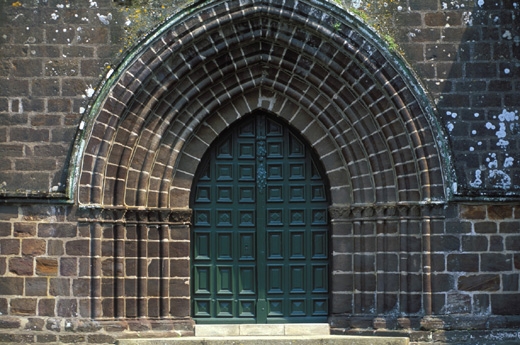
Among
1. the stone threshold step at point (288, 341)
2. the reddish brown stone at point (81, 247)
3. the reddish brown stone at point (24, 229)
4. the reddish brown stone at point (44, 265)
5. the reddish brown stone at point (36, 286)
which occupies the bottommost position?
the stone threshold step at point (288, 341)

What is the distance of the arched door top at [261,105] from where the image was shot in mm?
11938

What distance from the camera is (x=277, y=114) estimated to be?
12.6m

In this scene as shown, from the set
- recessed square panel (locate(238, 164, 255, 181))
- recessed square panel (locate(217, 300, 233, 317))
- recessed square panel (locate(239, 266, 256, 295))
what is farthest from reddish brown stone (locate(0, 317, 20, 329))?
recessed square panel (locate(238, 164, 255, 181))

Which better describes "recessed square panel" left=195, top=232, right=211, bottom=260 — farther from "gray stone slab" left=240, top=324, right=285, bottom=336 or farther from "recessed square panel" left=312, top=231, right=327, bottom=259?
"recessed square panel" left=312, top=231, right=327, bottom=259

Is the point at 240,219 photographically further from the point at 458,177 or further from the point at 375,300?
the point at 458,177

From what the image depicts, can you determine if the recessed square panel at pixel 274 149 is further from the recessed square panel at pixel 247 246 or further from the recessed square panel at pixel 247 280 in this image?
the recessed square panel at pixel 247 280

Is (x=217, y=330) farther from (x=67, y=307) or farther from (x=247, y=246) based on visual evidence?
(x=67, y=307)

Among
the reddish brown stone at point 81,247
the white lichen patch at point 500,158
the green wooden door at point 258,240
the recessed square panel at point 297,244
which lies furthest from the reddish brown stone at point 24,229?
the white lichen patch at point 500,158

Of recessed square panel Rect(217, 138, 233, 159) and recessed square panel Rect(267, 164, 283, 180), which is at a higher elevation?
recessed square panel Rect(217, 138, 233, 159)

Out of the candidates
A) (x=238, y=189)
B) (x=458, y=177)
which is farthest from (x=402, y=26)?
(x=238, y=189)

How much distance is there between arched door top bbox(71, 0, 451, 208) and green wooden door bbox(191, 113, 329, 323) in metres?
0.35

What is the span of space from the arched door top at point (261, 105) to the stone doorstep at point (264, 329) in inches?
59.6

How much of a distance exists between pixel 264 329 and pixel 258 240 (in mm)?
1073

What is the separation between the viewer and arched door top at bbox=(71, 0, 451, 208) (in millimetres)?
11938
